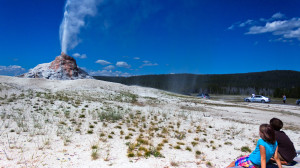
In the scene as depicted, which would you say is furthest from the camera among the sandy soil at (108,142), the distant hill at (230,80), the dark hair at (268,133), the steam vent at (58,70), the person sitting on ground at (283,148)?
the distant hill at (230,80)

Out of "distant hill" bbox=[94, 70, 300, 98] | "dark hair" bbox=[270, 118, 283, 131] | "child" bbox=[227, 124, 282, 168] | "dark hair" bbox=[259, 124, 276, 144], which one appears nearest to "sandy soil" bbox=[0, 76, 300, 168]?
"child" bbox=[227, 124, 282, 168]

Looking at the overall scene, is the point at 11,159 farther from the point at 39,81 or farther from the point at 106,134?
the point at 39,81

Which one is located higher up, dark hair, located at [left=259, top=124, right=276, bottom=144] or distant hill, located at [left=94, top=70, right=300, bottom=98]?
distant hill, located at [left=94, top=70, right=300, bottom=98]

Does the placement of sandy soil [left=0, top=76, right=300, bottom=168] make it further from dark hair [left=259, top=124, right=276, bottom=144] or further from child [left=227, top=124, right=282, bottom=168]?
dark hair [left=259, top=124, right=276, bottom=144]

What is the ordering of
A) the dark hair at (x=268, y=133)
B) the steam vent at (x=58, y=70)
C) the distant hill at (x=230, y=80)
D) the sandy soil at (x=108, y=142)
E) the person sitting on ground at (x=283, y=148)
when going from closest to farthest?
the dark hair at (x=268, y=133), the person sitting on ground at (x=283, y=148), the sandy soil at (x=108, y=142), the steam vent at (x=58, y=70), the distant hill at (x=230, y=80)

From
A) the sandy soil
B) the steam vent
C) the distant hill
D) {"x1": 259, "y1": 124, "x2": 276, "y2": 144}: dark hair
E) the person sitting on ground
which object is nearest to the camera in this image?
{"x1": 259, "y1": 124, "x2": 276, "y2": 144}: dark hair

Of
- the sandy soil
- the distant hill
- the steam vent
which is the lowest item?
the sandy soil

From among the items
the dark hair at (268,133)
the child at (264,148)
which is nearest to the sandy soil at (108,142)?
the child at (264,148)

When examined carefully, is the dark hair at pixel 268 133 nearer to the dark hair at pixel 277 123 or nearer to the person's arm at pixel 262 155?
the person's arm at pixel 262 155

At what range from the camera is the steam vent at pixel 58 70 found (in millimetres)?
40438

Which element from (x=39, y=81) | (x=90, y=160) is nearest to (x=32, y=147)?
(x=90, y=160)

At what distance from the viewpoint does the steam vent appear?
133 ft

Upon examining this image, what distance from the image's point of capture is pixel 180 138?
8555 mm

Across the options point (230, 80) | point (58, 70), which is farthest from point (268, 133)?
point (230, 80)
